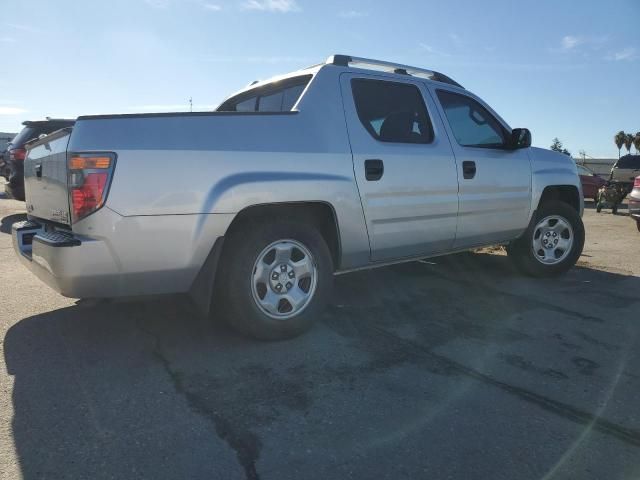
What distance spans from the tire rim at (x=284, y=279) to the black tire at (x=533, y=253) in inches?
115

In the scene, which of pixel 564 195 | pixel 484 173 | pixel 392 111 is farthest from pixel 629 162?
A: pixel 392 111

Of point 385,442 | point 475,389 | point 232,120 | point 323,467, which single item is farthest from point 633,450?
point 232,120

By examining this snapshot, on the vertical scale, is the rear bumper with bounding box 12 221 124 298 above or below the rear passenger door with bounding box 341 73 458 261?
below

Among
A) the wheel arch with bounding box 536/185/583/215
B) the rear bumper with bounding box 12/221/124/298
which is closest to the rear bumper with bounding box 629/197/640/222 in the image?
the wheel arch with bounding box 536/185/583/215

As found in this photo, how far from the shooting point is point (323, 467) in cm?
223

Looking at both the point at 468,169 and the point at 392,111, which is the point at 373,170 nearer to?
the point at 392,111

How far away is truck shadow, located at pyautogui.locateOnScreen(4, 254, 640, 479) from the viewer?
91.5 inches

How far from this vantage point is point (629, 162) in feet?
63.0

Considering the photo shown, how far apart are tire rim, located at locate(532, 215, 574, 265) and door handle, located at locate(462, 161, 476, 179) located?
1388 millimetres

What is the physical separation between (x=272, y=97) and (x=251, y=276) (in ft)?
6.32

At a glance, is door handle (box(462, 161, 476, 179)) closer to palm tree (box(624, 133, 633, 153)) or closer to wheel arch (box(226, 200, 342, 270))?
wheel arch (box(226, 200, 342, 270))

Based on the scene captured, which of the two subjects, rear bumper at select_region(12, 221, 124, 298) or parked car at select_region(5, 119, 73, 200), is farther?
parked car at select_region(5, 119, 73, 200)

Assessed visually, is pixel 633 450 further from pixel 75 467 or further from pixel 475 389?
pixel 75 467

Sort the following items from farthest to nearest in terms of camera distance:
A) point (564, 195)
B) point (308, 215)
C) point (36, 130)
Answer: point (36, 130) → point (564, 195) → point (308, 215)
